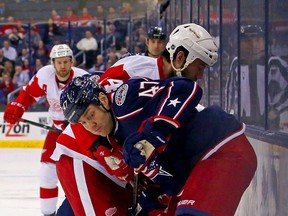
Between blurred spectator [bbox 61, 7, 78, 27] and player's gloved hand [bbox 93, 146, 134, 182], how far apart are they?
33.1ft

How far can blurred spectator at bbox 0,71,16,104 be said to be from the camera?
1192cm

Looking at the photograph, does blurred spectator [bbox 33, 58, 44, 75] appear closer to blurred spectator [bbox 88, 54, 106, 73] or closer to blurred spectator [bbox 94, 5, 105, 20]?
blurred spectator [bbox 88, 54, 106, 73]

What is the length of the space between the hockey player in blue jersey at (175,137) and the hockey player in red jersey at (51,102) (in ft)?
8.74

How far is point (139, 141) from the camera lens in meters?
2.40

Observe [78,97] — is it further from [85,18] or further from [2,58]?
[85,18]

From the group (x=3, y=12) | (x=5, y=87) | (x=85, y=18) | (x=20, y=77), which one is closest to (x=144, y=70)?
(x=5, y=87)

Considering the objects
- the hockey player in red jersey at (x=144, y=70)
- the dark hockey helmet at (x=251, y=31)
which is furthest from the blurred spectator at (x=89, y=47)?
the hockey player in red jersey at (x=144, y=70)

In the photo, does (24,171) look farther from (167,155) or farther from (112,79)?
(167,155)

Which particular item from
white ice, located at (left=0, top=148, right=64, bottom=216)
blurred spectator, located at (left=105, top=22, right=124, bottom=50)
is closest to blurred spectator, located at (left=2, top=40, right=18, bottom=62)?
blurred spectator, located at (left=105, top=22, right=124, bottom=50)

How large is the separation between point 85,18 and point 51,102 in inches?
303

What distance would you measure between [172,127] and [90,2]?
12.2 meters

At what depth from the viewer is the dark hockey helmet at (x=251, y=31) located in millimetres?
3155

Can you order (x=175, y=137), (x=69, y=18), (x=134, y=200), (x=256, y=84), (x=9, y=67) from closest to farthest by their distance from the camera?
(x=175, y=137) → (x=134, y=200) → (x=256, y=84) → (x=9, y=67) → (x=69, y=18)

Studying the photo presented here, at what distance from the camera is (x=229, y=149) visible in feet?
8.16
